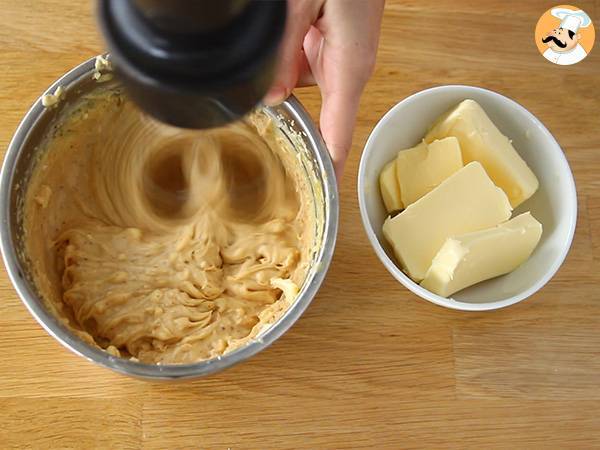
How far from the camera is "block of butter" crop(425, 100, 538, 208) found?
41.8 inches

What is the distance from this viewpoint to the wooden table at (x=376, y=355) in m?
1.01

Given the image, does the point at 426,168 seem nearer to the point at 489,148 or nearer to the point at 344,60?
the point at 489,148

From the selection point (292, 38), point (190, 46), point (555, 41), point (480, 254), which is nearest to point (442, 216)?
point (480, 254)

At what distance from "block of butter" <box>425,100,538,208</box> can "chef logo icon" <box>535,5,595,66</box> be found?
24 centimetres

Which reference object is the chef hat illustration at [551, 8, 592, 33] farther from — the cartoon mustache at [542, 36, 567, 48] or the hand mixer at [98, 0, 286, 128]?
the hand mixer at [98, 0, 286, 128]

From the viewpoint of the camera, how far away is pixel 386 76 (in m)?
1.19

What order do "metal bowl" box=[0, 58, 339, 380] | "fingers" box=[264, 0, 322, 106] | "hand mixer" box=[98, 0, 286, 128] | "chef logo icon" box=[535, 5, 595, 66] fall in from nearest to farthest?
"hand mixer" box=[98, 0, 286, 128], "metal bowl" box=[0, 58, 339, 380], "fingers" box=[264, 0, 322, 106], "chef logo icon" box=[535, 5, 595, 66]

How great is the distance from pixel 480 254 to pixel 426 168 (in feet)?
0.51

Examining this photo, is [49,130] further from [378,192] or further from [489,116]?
[489,116]

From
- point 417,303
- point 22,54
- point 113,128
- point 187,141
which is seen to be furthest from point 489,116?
point 22,54

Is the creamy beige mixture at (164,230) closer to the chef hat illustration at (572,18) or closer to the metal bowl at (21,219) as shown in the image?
the metal bowl at (21,219)

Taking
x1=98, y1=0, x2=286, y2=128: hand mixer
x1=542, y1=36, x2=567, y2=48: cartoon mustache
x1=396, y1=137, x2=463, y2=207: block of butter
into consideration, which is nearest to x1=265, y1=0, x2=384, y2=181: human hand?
x1=396, y1=137, x2=463, y2=207: block of butter

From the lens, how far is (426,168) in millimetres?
Result: 1068

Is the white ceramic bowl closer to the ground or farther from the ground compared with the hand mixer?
closer to the ground
